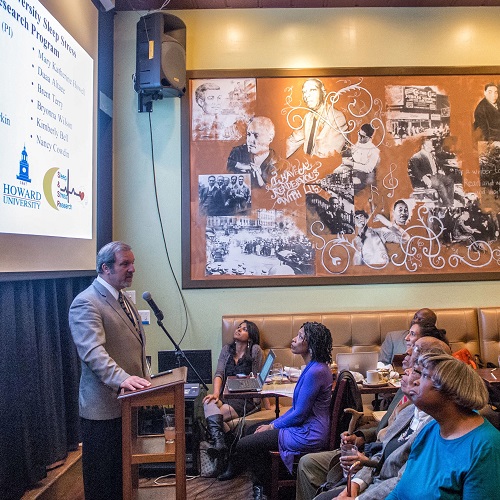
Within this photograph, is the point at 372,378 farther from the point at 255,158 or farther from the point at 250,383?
the point at 255,158

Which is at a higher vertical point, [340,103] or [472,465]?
[340,103]

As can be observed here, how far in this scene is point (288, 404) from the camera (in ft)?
15.0

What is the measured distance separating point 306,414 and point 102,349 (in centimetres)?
125

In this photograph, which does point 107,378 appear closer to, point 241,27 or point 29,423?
point 29,423

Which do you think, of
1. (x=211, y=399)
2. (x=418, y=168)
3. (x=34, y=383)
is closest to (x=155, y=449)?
(x=34, y=383)

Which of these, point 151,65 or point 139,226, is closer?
point 151,65

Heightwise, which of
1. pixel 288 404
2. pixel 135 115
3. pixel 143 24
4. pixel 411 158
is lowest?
pixel 288 404

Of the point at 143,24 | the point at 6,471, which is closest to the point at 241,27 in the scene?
the point at 143,24

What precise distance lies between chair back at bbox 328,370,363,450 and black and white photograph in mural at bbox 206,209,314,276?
2145 millimetres

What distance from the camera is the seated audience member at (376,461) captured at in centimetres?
230

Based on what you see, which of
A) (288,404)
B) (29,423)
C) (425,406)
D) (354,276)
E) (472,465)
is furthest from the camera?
(354,276)

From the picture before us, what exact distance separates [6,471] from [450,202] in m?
4.17

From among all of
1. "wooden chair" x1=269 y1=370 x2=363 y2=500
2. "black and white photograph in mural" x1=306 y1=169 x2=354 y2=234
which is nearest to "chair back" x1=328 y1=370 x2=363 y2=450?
"wooden chair" x1=269 y1=370 x2=363 y2=500

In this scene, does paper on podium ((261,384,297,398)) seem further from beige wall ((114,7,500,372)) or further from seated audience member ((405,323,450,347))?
beige wall ((114,7,500,372))
